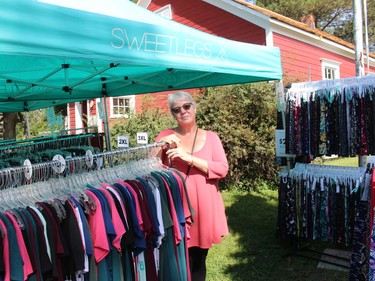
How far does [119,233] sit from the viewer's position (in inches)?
80.2

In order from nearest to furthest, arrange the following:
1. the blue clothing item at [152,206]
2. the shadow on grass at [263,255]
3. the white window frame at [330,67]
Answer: the blue clothing item at [152,206] < the shadow on grass at [263,255] < the white window frame at [330,67]

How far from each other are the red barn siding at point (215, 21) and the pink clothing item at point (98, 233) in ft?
29.1

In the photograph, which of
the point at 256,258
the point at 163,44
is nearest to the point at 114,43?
the point at 163,44

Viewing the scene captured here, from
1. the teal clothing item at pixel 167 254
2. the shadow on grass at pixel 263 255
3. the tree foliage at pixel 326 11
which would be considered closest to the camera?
the teal clothing item at pixel 167 254

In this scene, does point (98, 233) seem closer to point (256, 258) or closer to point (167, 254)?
point (167, 254)

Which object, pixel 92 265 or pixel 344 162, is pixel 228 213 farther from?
pixel 344 162

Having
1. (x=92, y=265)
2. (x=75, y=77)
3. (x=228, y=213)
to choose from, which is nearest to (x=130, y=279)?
(x=92, y=265)

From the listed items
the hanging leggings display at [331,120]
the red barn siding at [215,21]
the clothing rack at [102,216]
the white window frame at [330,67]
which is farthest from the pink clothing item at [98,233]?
the white window frame at [330,67]

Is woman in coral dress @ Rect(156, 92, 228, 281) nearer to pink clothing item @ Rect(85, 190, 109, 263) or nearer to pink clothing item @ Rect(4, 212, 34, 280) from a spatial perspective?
pink clothing item @ Rect(85, 190, 109, 263)

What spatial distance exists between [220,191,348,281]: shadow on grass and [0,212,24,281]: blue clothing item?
2.55 meters

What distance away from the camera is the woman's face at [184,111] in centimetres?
270

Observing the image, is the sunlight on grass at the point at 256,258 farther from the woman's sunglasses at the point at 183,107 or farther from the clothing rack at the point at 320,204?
the woman's sunglasses at the point at 183,107

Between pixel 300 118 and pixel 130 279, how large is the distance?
269 cm

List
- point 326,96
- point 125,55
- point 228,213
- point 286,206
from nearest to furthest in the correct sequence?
point 125,55, point 326,96, point 286,206, point 228,213
